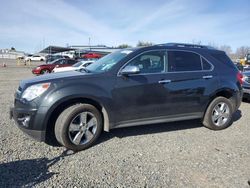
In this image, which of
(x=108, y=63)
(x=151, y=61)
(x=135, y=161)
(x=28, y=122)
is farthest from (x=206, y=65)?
(x=28, y=122)

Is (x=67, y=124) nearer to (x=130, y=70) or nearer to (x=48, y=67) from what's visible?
(x=130, y=70)

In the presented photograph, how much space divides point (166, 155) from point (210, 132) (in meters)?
1.75

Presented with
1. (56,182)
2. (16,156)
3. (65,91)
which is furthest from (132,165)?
(16,156)

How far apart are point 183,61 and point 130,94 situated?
1.47 metres

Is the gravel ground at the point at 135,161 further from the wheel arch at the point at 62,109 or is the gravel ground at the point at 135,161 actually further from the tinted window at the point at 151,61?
the tinted window at the point at 151,61

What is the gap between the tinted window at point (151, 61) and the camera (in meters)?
4.61

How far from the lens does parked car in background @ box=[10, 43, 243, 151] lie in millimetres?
3943

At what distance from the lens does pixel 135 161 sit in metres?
3.77

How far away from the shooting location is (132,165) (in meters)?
3.63

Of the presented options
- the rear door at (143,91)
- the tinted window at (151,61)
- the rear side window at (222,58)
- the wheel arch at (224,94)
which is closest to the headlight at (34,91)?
the rear door at (143,91)

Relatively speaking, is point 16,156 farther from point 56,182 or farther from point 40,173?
point 56,182

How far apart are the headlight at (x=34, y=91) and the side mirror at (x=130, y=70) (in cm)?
133

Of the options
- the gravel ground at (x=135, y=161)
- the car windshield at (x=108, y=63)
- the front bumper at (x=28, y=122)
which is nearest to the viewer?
the gravel ground at (x=135, y=161)

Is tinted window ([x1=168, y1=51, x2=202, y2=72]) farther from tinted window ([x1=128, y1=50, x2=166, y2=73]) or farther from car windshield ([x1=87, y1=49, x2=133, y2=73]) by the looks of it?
car windshield ([x1=87, y1=49, x2=133, y2=73])
